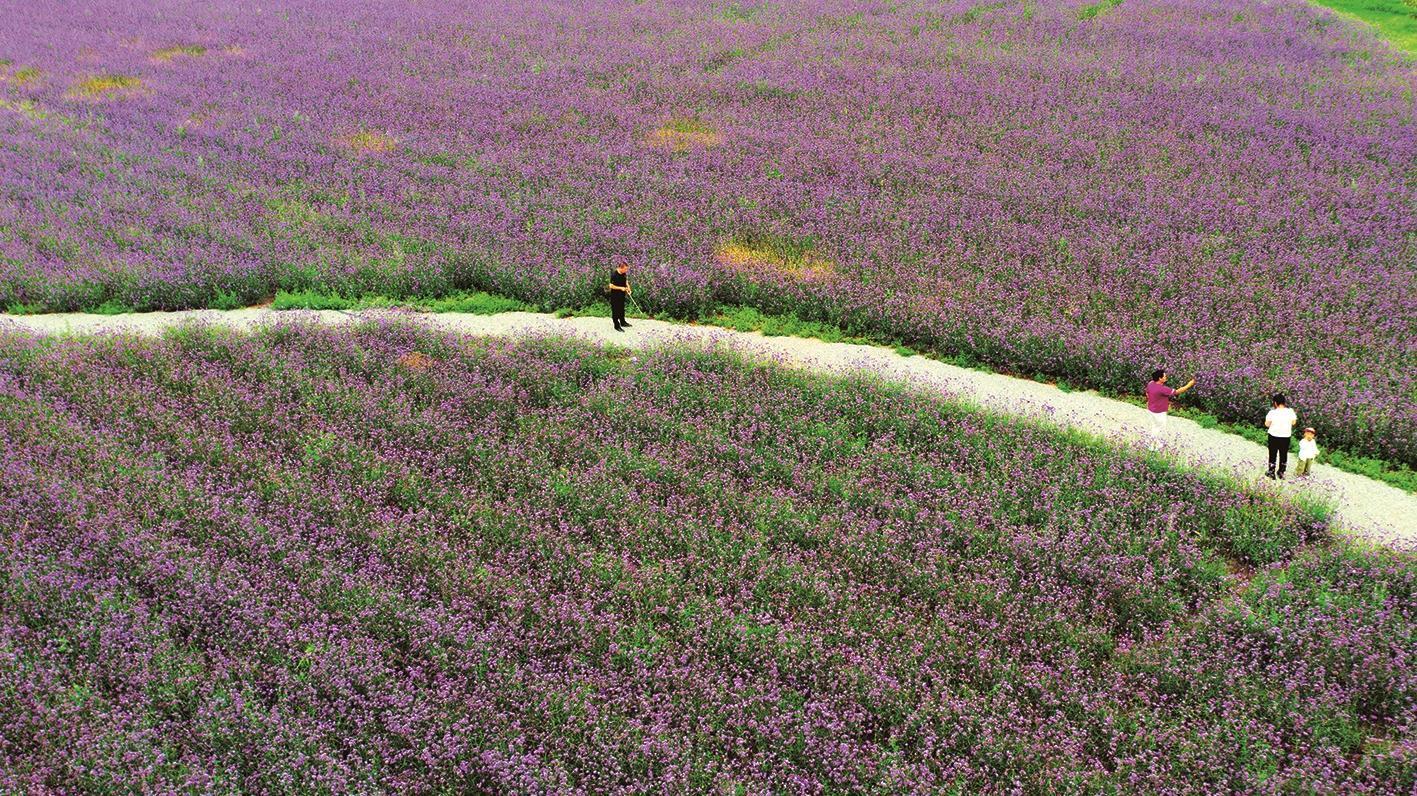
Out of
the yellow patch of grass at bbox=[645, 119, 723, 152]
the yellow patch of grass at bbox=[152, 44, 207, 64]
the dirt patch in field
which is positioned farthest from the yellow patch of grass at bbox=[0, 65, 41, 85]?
the dirt patch in field

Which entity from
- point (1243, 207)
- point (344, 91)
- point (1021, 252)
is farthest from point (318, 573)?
point (344, 91)

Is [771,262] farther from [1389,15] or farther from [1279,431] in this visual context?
[1389,15]

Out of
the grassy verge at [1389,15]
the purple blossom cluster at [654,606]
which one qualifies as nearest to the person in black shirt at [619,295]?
the purple blossom cluster at [654,606]

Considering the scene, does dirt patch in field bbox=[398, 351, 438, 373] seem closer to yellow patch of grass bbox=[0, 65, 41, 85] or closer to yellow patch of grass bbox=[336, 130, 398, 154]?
yellow patch of grass bbox=[336, 130, 398, 154]

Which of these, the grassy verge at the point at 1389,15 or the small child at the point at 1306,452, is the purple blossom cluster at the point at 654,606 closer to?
the small child at the point at 1306,452

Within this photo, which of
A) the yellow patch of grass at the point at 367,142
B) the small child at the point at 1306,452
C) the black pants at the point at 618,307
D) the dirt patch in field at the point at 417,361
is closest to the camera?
the small child at the point at 1306,452

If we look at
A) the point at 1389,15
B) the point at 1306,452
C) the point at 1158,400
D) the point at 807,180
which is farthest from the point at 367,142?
the point at 1389,15
